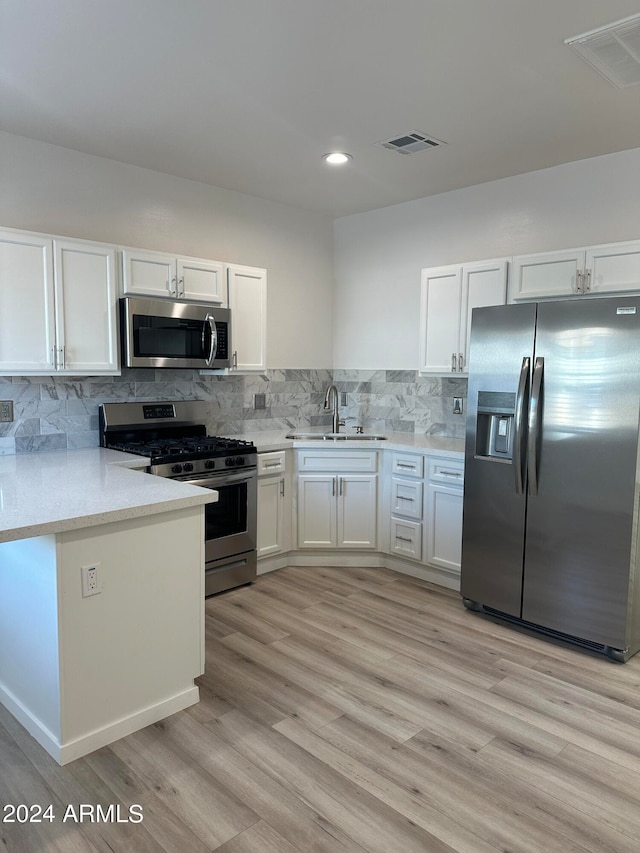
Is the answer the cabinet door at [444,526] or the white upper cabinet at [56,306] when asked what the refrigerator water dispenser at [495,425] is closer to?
the cabinet door at [444,526]

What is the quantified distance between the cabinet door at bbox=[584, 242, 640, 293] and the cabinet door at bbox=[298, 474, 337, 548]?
2.11m

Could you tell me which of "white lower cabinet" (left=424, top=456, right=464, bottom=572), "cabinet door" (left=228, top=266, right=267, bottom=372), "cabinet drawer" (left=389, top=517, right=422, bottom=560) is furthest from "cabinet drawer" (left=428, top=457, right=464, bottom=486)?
"cabinet door" (left=228, top=266, right=267, bottom=372)

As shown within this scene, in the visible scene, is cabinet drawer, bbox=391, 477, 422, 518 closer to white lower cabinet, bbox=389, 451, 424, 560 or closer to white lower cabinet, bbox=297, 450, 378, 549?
white lower cabinet, bbox=389, 451, 424, 560

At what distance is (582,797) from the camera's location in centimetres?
204

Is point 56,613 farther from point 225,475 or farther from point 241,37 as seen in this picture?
point 241,37

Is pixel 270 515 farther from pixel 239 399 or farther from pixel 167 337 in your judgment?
pixel 167 337

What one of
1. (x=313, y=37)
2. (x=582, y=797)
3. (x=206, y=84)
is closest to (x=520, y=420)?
(x=582, y=797)

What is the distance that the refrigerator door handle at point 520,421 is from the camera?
3.18 m

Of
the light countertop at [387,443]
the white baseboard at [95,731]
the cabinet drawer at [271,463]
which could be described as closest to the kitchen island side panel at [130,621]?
the white baseboard at [95,731]

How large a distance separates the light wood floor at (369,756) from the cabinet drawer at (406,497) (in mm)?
967

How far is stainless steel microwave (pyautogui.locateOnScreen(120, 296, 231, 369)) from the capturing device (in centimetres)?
350

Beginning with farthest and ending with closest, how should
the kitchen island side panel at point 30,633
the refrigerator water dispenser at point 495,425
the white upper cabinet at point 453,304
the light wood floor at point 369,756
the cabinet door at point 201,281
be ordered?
the white upper cabinet at point 453,304, the cabinet door at point 201,281, the refrigerator water dispenser at point 495,425, the kitchen island side panel at point 30,633, the light wood floor at point 369,756

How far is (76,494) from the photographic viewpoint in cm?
237

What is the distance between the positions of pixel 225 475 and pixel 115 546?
1.47 m
